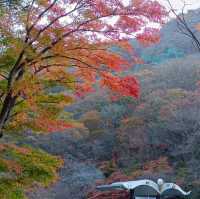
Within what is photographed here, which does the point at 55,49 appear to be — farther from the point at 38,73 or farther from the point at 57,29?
the point at 38,73

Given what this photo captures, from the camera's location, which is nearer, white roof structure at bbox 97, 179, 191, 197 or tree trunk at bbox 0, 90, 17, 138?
tree trunk at bbox 0, 90, 17, 138

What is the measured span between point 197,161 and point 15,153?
10146 mm

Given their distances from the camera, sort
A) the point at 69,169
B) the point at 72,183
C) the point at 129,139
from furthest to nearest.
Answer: the point at 129,139 → the point at 69,169 → the point at 72,183

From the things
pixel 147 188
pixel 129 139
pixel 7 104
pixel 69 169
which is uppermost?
pixel 129 139

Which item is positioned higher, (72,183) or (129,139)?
(129,139)

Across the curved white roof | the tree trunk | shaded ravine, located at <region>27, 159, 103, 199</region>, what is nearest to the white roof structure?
the curved white roof

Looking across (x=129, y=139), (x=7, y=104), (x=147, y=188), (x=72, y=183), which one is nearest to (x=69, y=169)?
(x=72, y=183)

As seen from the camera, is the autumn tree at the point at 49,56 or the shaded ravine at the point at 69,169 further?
the shaded ravine at the point at 69,169

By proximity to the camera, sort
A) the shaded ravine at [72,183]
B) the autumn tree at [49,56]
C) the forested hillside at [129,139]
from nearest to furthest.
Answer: the autumn tree at [49,56]
the forested hillside at [129,139]
the shaded ravine at [72,183]

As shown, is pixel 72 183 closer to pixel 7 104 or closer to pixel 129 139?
pixel 129 139

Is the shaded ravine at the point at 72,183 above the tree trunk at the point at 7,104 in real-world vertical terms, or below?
below

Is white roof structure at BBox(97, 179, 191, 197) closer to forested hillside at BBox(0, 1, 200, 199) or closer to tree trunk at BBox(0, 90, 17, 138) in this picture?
forested hillside at BBox(0, 1, 200, 199)

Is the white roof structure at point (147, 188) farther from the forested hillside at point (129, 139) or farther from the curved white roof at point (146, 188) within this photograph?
the forested hillside at point (129, 139)

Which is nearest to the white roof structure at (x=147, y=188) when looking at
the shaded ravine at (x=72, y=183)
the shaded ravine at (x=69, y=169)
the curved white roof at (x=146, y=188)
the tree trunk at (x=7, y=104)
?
the curved white roof at (x=146, y=188)
